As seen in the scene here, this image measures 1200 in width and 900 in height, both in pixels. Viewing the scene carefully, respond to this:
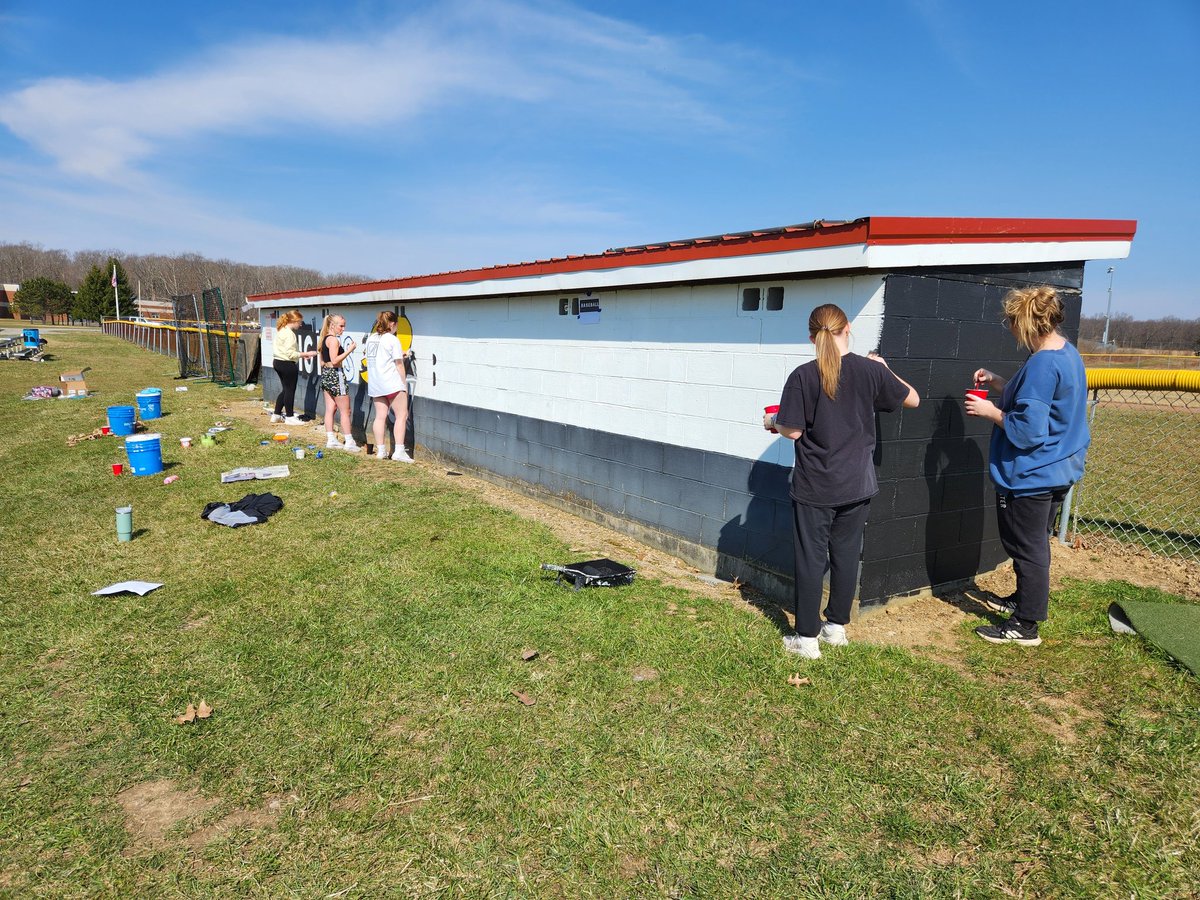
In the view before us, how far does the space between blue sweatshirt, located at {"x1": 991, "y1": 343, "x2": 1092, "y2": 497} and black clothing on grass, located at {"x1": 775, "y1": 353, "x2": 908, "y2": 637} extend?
0.73 meters

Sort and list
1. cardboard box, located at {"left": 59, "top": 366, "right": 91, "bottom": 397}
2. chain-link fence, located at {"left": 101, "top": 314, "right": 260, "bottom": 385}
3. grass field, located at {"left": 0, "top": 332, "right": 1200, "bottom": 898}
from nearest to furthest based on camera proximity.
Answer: grass field, located at {"left": 0, "top": 332, "right": 1200, "bottom": 898}, cardboard box, located at {"left": 59, "top": 366, "right": 91, "bottom": 397}, chain-link fence, located at {"left": 101, "top": 314, "right": 260, "bottom": 385}

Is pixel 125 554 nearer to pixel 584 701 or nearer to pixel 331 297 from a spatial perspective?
pixel 584 701

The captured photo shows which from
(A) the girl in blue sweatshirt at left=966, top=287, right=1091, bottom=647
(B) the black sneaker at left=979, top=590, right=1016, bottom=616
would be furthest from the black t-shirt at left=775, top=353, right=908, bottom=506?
(B) the black sneaker at left=979, top=590, right=1016, bottom=616

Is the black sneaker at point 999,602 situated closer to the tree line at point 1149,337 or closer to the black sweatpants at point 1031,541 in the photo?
the black sweatpants at point 1031,541

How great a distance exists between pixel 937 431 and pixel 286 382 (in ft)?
40.7

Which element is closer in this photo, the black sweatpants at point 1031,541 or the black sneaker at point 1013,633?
the black sweatpants at point 1031,541

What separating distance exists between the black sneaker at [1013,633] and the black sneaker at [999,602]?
44 cm

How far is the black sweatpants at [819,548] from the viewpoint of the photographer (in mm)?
4184

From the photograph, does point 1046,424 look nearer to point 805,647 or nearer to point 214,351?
point 805,647

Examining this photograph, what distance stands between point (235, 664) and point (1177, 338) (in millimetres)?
70946

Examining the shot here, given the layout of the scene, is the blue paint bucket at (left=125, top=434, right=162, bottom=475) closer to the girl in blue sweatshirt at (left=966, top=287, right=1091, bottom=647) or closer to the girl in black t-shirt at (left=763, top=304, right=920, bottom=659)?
the girl in black t-shirt at (left=763, top=304, right=920, bottom=659)

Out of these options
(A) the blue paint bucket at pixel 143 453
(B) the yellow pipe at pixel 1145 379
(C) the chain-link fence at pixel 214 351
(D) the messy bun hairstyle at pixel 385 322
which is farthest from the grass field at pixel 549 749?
(C) the chain-link fence at pixel 214 351

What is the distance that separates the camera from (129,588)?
5.29 metres

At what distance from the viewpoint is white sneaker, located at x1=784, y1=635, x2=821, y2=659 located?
419cm
